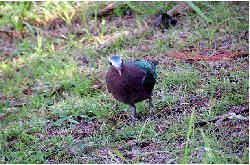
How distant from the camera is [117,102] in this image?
4.03 meters

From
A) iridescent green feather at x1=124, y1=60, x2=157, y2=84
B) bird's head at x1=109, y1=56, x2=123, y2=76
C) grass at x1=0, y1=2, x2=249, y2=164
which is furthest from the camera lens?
iridescent green feather at x1=124, y1=60, x2=157, y2=84

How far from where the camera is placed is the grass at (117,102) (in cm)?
285

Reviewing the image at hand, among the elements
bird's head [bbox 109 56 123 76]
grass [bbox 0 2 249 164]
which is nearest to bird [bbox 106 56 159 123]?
bird's head [bbox 109 56 123 76]

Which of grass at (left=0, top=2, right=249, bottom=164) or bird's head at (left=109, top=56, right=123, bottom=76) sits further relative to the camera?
Answer: bird's head at (left=109, top=56, right=123, bottom=76)

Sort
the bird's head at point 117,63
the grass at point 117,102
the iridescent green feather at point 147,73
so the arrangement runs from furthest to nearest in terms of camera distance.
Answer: the iridescent green feather at point 147,73, the bird's head at point 117,63, the grass at point 117,102

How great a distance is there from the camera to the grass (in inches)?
112

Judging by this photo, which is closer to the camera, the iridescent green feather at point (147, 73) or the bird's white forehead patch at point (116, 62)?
the bird's white forehead patch at point (116, 62)

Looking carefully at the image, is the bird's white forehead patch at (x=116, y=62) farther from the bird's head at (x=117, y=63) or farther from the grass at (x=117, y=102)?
the grass at (x=117, y=102)

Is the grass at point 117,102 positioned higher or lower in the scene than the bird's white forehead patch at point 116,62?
lower

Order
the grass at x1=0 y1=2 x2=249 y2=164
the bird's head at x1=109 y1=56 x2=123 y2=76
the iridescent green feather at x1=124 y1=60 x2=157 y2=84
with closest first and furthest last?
the grass at x1=0 y1=2 x2=249 y2=164 → the bird's head at x1=109 y1=56 x2=123 y2=76 → the iridescent green feather at x1=124 y1=60 x2=157 y2=84

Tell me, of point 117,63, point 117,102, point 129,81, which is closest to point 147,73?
point 129,81

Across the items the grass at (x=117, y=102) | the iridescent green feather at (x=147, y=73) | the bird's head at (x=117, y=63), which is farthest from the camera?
the iridescent green feather at (x=147, y=73)

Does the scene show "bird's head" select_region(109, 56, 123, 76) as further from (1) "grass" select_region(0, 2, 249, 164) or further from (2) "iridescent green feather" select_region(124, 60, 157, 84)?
(1) "grass" select_region(0, 2, 249, 164)

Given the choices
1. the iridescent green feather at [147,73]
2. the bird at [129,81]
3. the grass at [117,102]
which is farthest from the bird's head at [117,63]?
the grass at [117,102]
